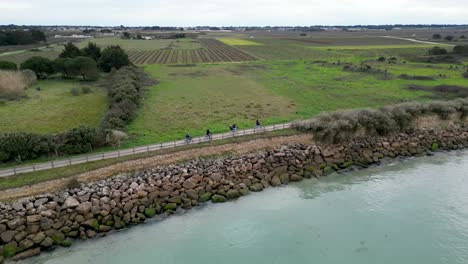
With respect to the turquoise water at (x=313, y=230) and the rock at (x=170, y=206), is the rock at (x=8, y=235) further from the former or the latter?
the rock at (x=170, y=206)

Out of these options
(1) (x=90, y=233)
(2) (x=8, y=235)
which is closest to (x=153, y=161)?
(1) (x=90, y=233)

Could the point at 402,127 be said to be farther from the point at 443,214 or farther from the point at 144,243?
the point at 144,243

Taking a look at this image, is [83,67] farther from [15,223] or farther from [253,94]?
[15,223]

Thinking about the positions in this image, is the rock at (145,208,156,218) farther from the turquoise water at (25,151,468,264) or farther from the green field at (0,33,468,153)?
the green field at (0,33,468,153)

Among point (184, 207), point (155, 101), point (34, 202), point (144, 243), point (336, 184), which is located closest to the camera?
point (144, 243)

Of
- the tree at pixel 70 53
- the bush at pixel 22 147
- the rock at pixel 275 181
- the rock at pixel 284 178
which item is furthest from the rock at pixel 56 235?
the tree at pixel 70 53

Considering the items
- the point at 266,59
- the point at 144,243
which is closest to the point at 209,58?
the point at 266,59

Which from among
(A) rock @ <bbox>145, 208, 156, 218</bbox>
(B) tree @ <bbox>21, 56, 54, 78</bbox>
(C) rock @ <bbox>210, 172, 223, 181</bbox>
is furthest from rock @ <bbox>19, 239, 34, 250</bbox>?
(B) tree @ <bbox>21, 56, 54, 78</bbox>
